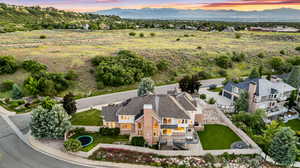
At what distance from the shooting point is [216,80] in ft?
200

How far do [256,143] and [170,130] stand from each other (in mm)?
13053

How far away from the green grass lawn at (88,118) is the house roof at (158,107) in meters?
3.82

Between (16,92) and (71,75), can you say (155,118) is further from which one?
(16,92)

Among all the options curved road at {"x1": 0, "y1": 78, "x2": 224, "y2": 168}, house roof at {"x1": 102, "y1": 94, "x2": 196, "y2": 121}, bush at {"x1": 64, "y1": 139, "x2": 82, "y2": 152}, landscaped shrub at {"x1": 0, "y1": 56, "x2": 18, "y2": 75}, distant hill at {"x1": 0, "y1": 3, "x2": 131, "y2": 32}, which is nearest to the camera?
curved road at {"x1": 0, "y1": 78, "x2": 224, "y2": 168}

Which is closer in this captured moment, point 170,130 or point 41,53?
point 170,130

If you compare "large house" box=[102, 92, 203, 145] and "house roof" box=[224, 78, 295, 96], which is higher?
"house roof" box=[224, 78, 295, 96]

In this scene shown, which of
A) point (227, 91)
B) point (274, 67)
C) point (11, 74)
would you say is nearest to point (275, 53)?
point (274, 67)

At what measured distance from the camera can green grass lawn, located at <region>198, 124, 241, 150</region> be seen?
28.6 meters

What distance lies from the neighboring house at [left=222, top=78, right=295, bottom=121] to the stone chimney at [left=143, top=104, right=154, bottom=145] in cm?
2236

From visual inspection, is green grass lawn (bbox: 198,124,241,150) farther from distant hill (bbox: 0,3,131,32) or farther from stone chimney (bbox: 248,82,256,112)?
distant hill (bbox: 0,3,131,32)

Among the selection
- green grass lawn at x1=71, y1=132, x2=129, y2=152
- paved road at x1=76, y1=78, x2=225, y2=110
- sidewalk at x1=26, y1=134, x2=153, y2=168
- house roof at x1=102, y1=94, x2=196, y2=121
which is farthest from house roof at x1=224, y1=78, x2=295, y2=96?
sidewalk at x1=26, y1=134, x2=153, y2=168

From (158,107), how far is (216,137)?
10.5 m

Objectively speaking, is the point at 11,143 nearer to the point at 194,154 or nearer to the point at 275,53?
the point at 194,154

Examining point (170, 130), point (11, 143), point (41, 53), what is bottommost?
point (11, 143)
